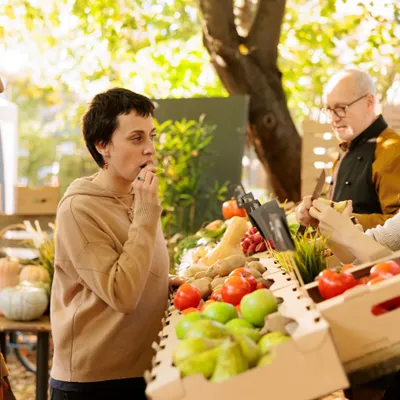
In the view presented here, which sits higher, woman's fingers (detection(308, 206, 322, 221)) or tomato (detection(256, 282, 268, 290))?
woman's fingers (detection(308, 206, 322, 221))

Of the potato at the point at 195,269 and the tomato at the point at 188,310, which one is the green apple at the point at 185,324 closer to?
the tomato at the point at 188,310

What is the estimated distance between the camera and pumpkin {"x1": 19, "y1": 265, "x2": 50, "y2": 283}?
477cm

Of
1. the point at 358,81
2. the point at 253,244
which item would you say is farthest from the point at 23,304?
the point at 358,81

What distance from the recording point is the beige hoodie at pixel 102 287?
2.34 meters

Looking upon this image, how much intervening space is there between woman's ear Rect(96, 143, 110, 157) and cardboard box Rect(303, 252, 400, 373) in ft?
3.59

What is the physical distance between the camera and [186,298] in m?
2.46

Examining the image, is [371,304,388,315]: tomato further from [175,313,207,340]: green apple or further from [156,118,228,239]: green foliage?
[156,118,228,239]: green foliage

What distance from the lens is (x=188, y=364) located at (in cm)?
172

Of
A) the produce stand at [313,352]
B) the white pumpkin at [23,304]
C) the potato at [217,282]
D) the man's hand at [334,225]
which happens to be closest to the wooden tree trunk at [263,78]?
the white pumpkin at [23,304]

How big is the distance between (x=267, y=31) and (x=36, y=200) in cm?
271

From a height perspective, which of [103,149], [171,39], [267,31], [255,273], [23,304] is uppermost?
[171,39]

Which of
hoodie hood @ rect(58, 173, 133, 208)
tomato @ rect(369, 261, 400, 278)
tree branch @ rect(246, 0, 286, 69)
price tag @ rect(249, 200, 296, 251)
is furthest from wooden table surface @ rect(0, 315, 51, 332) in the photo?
tree branch @ rect(246, 0, 286, 69)

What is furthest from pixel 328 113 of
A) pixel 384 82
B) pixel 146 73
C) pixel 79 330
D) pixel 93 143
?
pixel 384 82

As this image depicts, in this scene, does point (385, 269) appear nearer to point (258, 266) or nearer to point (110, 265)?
point (258, 266)
